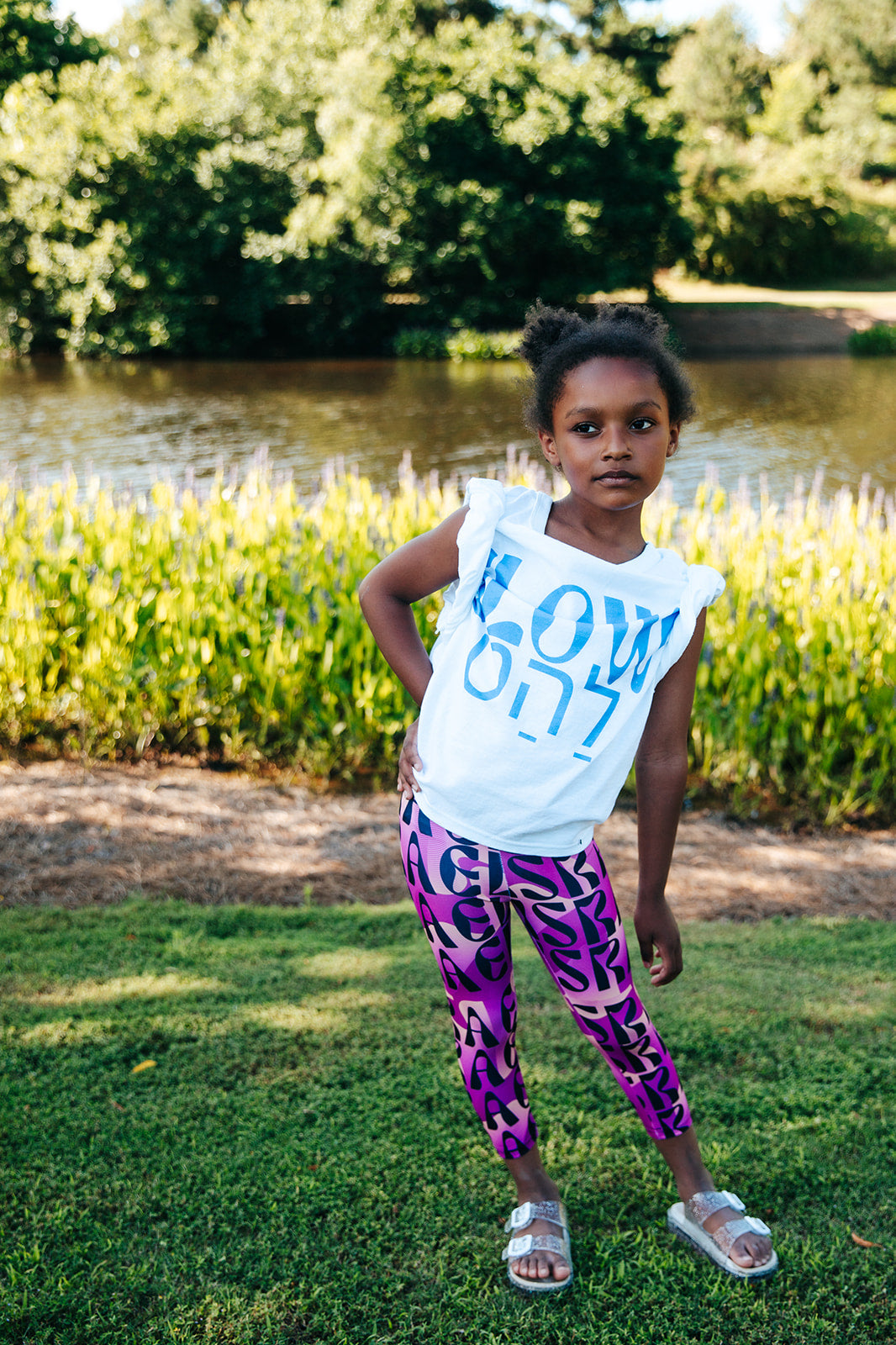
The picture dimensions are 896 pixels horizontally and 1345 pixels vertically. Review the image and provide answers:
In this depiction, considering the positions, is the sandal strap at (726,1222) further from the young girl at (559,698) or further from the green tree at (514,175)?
the green tree at (514,175)

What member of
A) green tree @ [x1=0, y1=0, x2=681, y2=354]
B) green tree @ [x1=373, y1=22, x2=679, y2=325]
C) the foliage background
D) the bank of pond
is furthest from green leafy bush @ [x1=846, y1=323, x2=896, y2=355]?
the bank of pond

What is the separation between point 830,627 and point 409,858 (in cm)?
395

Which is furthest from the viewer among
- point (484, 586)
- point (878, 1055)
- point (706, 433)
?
point (706, 433)

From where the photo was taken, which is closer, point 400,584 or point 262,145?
point 400,584

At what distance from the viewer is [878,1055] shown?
2.89m

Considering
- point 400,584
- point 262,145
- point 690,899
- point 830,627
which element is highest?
point 262,145

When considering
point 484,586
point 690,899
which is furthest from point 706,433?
point 484,586

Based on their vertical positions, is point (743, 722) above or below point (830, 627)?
below

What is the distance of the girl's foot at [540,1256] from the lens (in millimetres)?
2070

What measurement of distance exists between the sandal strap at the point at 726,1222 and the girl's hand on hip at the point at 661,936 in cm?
53

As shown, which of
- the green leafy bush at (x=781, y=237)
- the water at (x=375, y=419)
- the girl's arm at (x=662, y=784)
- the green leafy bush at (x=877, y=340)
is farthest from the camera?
the green leafy bush at (x=781, y=237)

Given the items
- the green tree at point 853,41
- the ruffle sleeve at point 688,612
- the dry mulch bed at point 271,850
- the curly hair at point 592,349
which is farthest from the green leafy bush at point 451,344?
the green tree at point 853,41

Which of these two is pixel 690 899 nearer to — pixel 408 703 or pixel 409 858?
pixel 408 703

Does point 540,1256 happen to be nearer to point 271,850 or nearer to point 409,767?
point 409,767
